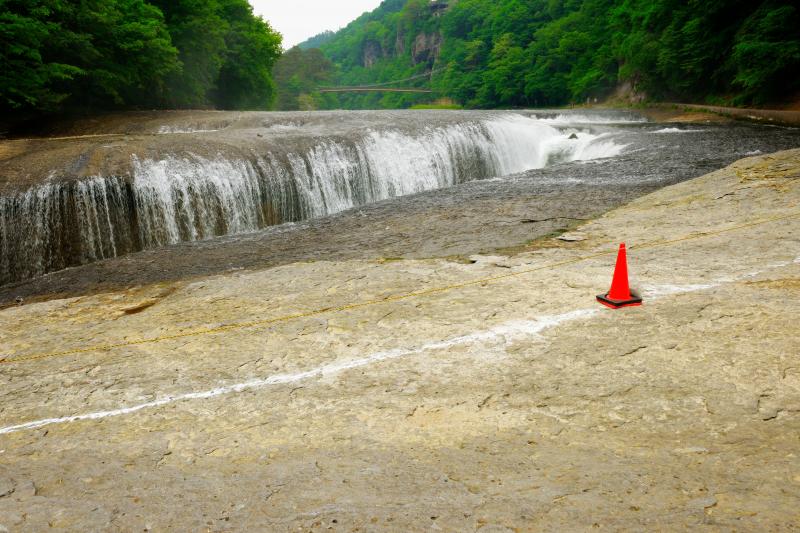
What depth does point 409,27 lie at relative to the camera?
416 feet

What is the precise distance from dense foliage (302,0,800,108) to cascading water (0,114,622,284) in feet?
33.3

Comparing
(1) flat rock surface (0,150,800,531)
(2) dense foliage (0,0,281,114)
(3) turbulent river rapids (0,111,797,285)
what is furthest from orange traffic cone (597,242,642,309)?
(2) dense foliage (0,0,281,114)

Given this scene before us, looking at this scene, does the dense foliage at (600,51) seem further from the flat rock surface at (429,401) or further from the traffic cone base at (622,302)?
the traffic cone base at (622,302)

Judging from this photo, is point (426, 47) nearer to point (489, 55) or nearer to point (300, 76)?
point (489, 55)

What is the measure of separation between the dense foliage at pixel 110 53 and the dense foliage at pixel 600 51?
23.6 meters

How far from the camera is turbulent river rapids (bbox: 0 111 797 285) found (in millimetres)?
9688

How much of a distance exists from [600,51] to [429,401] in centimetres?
5121

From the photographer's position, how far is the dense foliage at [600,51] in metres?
22.5

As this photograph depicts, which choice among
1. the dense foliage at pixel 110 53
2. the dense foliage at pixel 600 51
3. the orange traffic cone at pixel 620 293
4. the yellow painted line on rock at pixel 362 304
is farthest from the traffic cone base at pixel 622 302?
the dense foliage at pixel 600 51

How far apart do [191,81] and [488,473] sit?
28680 mm

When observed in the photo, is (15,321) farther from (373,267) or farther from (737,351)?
(737,351)

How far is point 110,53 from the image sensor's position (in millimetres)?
19281

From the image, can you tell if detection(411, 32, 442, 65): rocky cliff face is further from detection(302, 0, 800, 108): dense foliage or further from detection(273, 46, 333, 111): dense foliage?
detection(273, 46, 333, 111): dense foliage

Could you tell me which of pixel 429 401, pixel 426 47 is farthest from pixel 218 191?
pixel 426 47
